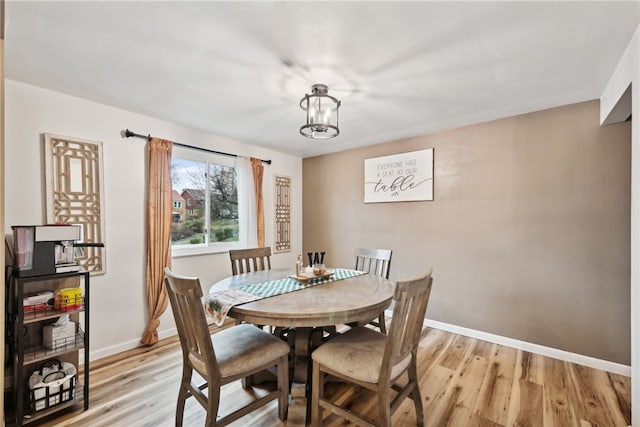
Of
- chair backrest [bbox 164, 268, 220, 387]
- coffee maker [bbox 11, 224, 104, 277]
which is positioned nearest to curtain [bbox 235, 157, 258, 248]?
coffee maker [bbox 11, 224, 104, 277]

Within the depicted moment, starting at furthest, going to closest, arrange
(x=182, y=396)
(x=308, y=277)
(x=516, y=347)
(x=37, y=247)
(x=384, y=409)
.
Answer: (x=516, y=347)
(x=308, y=277)
(x=37, y=247)
(x=182, y=396)
(x=384, y=409)

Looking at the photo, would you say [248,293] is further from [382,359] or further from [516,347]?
[516,347]

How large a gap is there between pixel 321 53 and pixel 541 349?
3.19 meters

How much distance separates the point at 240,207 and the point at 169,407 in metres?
2.37

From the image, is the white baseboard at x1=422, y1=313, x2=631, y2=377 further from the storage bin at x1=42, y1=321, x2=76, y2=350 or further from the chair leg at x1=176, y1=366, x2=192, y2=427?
the storage bin at x1=42, y1=321, x2=76, y2=350

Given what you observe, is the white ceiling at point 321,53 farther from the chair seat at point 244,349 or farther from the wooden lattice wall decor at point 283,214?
the chair seat at point 244,349

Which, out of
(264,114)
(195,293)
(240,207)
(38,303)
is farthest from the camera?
(240,207)

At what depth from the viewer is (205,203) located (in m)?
3.47

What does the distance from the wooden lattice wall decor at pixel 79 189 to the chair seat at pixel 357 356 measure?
7.20ft

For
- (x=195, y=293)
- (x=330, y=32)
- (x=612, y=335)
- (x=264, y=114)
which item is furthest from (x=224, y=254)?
(x=612, y=335)

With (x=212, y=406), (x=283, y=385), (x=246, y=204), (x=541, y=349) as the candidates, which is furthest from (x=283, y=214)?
(x=541, y=349)

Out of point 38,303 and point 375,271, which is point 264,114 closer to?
point 375,271

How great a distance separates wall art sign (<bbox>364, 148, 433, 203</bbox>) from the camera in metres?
3.36

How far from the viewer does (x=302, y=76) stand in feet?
6.70
